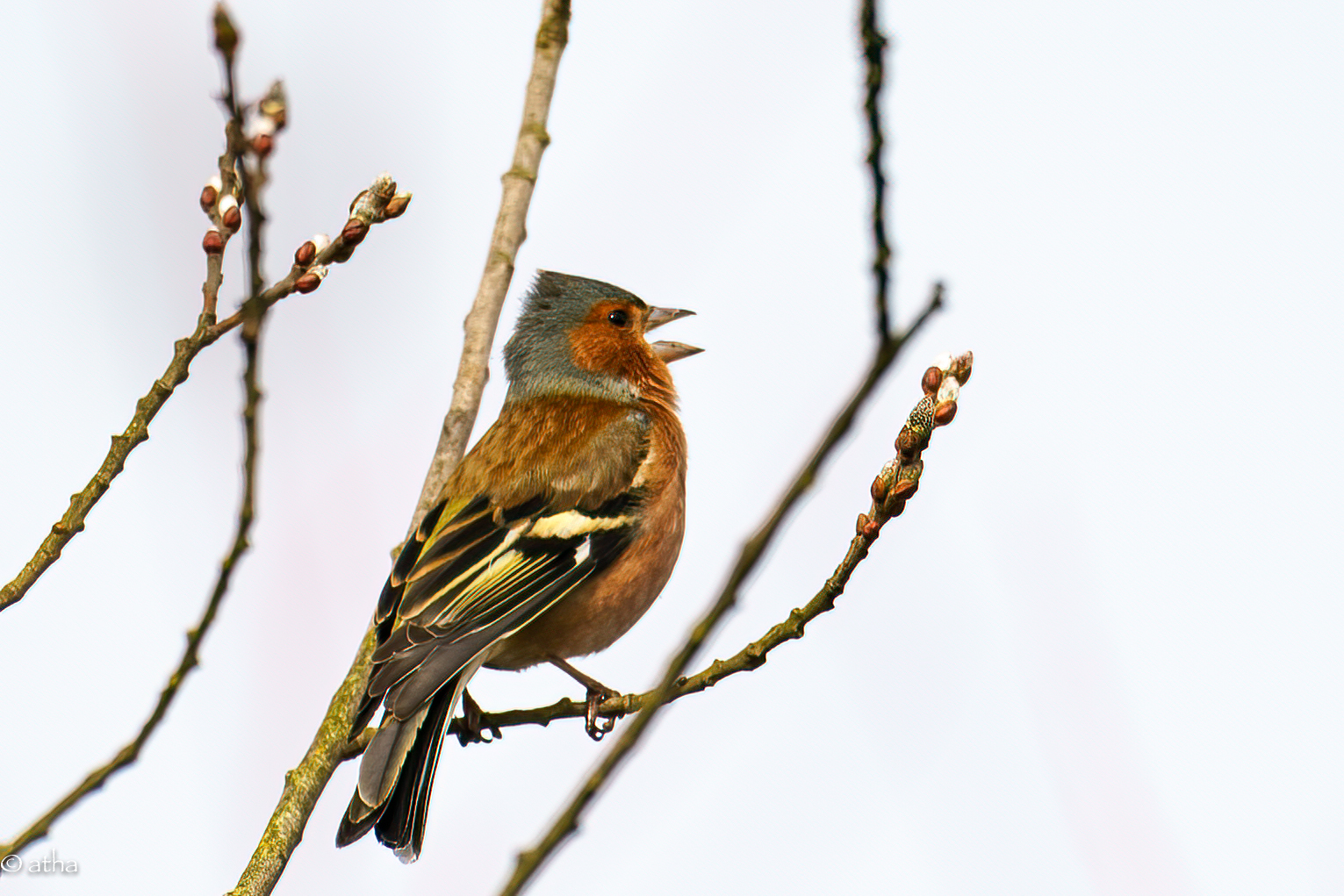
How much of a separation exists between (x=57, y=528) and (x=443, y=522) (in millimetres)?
2141

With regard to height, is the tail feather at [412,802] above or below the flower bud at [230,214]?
below

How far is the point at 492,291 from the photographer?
17.4ft

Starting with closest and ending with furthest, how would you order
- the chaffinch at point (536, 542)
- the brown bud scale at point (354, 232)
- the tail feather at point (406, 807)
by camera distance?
the brown bud scale at point (354, 232)
the tail feather at point (406, 807)
the chaffinch at point (536, 542)

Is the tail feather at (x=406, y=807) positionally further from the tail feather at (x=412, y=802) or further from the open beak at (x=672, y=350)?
the open beak at (x=672, y=350)

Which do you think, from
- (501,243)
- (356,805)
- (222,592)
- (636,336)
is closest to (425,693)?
(356,805)

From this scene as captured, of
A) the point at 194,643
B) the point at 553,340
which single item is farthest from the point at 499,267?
the point at 194,643

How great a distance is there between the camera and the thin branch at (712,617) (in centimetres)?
197

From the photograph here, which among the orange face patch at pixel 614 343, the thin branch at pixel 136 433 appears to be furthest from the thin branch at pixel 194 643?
the orange face patch at pixel 614 343

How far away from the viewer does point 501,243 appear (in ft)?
17.5

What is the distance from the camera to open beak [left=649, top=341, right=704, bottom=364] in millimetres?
6844

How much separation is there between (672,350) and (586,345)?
51 centimetres

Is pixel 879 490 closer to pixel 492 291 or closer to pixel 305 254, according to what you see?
pixel 305 254

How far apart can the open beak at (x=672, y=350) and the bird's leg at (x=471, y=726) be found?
2.42 m

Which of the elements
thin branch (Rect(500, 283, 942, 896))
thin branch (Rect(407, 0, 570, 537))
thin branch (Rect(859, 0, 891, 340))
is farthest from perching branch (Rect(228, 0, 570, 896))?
thin branch (Rect(859, 0, 891, 340))
